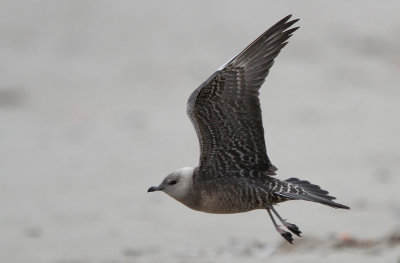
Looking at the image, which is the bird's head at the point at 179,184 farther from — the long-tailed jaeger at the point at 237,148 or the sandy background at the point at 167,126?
the sandy background at the point at 167,126

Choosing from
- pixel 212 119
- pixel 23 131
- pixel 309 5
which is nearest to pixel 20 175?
pixel 23 131

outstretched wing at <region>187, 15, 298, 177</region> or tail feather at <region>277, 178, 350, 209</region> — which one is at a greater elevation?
outstretched wing at <region>187, 15, 298, 177</region>

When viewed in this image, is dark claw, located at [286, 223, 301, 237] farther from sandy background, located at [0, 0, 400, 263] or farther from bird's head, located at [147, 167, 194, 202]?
sandy background, located at [0, 0, 400, 263]

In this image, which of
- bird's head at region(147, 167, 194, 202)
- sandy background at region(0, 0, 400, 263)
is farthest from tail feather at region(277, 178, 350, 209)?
sandy background at region(0, 0, 400, 263)

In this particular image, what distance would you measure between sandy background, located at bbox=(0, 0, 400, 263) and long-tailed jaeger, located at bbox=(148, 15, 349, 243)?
1097 mm

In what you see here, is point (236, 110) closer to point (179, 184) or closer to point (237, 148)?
point (237, 148)

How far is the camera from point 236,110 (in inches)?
275

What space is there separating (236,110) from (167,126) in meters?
5.21

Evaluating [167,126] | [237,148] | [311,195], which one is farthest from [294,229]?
[167,126]

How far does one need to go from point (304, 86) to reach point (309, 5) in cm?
203

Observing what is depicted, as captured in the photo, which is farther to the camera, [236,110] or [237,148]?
[237,148]

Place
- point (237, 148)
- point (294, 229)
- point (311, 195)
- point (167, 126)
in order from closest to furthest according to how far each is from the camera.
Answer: point (311, 195), point (294, 229), point (237, 148), point (167, 126)

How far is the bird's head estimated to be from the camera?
7211 mm

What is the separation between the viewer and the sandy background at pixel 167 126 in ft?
30.9
